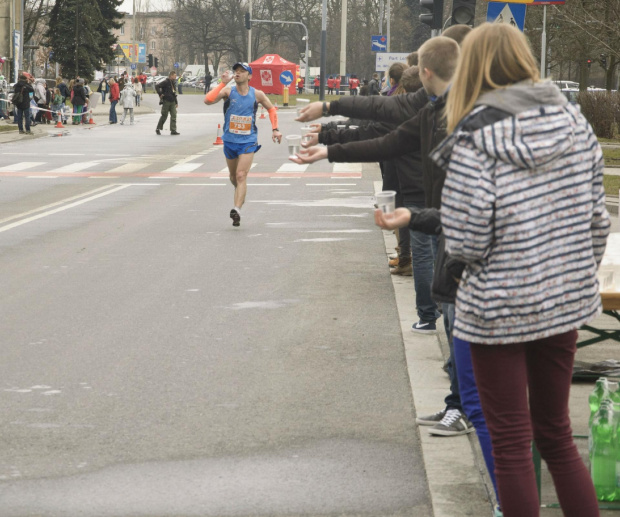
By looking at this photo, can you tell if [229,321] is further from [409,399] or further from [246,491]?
[246,491]

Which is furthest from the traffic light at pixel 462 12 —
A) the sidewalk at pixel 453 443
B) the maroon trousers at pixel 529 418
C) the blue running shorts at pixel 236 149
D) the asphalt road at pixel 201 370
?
the maroon trousers at pixel 529 418

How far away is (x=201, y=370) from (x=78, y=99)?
37.6m

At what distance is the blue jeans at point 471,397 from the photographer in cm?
380

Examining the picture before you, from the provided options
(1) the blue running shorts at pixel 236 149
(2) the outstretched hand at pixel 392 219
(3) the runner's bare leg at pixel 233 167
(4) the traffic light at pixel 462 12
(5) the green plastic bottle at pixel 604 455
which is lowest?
(5) the green plastic bottle at pixel 604 455

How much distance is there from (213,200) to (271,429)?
11875 millimetres

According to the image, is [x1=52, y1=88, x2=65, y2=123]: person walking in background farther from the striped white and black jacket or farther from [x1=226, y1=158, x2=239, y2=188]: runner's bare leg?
the striped white and black jacket

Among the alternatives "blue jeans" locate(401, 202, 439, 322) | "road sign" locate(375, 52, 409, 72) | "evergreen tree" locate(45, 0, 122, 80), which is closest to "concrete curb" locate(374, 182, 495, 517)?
"blue jeans" locate(401, 202, 439, 322)

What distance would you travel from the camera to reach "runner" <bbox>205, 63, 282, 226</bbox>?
534 inches

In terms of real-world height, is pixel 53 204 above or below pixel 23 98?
below

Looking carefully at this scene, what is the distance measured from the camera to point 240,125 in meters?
13.6

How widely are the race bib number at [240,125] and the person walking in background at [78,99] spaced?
29.9 meters

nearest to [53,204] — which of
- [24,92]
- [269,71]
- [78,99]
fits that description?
[24,92]

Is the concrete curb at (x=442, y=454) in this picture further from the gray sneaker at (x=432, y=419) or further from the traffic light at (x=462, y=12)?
the traffic light at (x=462, y=12)

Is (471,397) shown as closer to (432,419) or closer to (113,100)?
(432,419)
